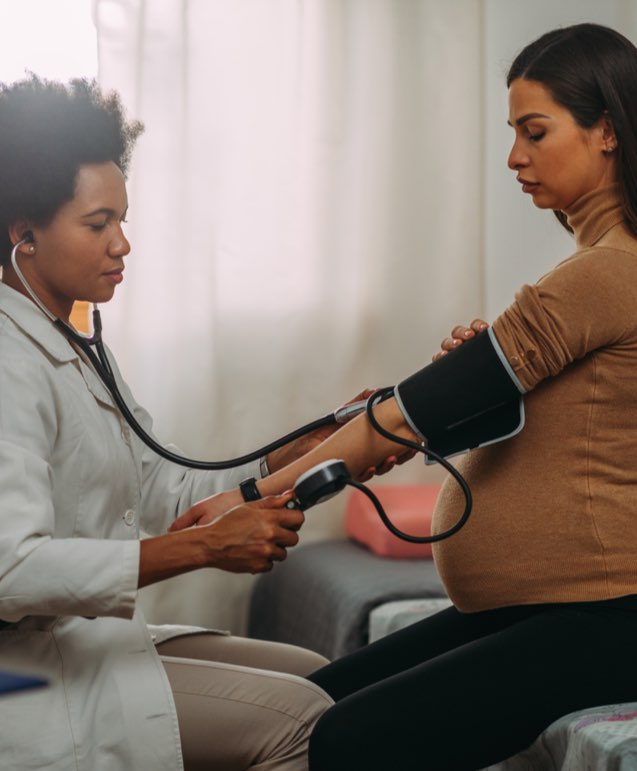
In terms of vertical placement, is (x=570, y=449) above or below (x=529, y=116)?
below

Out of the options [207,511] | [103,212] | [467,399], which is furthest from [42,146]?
[467,399]

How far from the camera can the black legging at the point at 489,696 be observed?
1194mm

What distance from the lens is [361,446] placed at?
1380 millimetres

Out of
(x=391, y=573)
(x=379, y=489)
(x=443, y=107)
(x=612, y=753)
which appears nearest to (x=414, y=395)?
(x=612, y=753)

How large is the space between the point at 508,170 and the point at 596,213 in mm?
1518

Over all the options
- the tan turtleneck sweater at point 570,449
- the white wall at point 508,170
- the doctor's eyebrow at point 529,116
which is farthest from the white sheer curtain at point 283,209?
the tan turtleneck sweater at point 570,449

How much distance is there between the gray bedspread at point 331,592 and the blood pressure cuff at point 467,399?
0.98 metres

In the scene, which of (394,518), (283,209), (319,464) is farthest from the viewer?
(283,209)

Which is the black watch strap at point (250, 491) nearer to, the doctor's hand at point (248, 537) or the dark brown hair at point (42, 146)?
the doctor's hand at point (248, 537)

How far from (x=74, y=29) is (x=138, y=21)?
0.15 m

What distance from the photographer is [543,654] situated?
4.01 feet

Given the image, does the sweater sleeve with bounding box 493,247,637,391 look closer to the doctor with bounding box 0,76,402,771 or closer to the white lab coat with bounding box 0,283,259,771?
the doctor with bounding box 0,76,402,771

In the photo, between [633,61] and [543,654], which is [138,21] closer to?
[633,61]

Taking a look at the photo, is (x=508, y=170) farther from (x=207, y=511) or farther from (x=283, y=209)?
(x=207, y=511)
